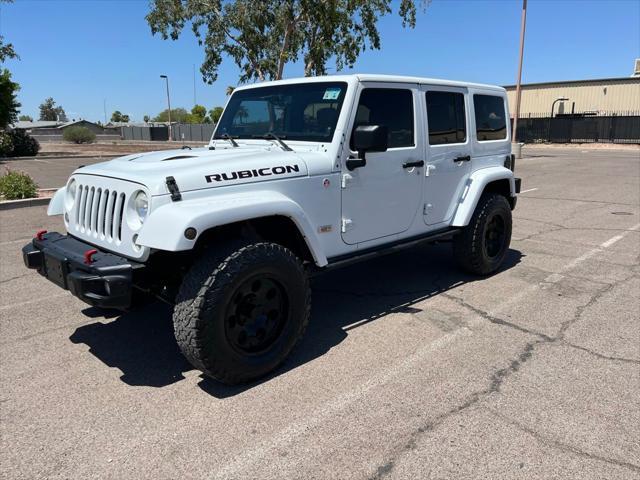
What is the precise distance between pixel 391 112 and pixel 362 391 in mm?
2270

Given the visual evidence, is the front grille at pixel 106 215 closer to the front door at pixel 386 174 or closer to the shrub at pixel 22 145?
the front door at pixel 386 174

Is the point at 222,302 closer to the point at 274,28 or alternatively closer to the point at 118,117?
the point at 274,28

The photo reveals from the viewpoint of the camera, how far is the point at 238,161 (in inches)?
133

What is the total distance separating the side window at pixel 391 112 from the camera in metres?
3.96

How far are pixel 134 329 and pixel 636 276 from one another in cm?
519

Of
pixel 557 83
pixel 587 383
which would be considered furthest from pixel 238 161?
pixel 557 83

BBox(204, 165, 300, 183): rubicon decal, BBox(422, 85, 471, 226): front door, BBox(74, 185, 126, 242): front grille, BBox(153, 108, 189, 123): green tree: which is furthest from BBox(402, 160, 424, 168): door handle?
BBox(153, 108, 189, 123): green tree

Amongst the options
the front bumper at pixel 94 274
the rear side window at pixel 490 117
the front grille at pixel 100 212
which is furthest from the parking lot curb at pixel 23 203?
the rear side window at pixel 490 117

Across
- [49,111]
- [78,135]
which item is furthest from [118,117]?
[78,135]

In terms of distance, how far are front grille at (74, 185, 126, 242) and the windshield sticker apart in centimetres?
169

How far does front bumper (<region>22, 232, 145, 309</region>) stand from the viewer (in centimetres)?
292

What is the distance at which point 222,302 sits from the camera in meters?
3.02

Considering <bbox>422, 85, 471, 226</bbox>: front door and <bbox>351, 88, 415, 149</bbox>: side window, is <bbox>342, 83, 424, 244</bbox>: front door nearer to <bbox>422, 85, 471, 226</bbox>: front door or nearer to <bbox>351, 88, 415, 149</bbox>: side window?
<bbox>351, 88, 415, 149</bbox>: side window

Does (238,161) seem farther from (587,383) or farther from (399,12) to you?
(399,12)
